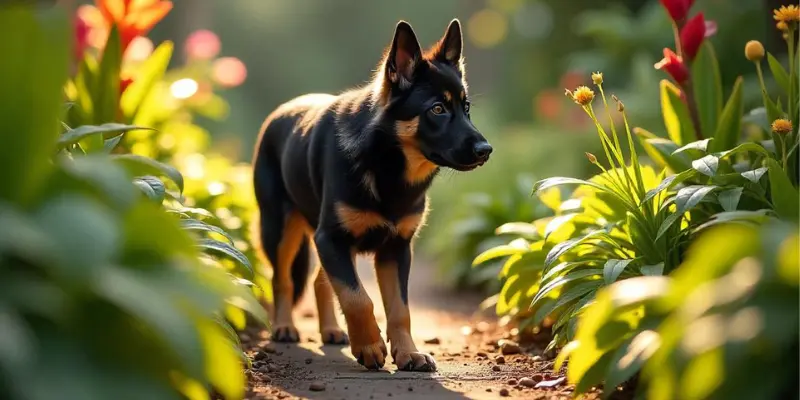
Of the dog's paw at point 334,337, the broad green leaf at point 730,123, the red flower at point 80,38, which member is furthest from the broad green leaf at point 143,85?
the broad green leaf at point 730,123

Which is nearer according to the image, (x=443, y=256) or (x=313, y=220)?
(x=313, y=220)

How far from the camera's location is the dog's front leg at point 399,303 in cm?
455

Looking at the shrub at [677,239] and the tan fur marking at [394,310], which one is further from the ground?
the shrub at [677,239]

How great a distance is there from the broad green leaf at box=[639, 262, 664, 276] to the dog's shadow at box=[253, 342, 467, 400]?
92cm

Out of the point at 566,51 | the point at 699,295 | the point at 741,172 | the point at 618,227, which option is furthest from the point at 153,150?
the point at 566,51

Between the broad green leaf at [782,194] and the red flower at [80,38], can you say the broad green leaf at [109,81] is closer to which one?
the red flower at [80,38]

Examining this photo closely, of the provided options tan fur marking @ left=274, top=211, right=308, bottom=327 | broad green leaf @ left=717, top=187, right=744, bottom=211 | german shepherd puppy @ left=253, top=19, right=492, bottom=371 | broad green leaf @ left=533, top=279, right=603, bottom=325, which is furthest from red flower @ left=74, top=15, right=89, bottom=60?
broad green leaf @ left=717, top=187, right=744, bottom=211

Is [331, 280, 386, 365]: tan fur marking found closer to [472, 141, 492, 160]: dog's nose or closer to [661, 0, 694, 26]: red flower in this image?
[472, 141, 492, 160]: dog's nose

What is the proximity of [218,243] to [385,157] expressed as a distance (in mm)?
1073

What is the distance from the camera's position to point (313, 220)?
5.42 metres

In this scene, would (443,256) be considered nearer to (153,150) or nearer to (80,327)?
(153,150)

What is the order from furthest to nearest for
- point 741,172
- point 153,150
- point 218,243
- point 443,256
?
point 443,256, point 153,150, point 741,172, point 218,243

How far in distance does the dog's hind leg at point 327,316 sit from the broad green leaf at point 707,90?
224 cm

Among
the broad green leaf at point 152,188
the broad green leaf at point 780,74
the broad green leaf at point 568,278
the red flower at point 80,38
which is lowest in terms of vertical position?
the broad green leaf at point 568,278
